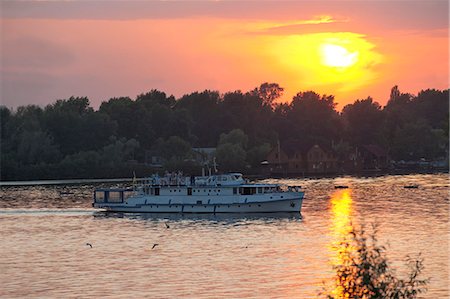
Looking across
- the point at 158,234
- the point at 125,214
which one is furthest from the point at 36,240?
the point at 125,214

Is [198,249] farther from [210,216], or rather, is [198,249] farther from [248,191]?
[248,191]

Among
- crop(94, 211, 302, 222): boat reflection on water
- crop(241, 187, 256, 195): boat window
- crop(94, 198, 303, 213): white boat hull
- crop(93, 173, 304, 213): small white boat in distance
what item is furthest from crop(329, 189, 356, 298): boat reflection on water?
crop(241, 187, 256, 195): boat window

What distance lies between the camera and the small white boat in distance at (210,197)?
323 feet

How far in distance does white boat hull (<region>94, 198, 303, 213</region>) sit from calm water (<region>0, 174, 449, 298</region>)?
4.96ft

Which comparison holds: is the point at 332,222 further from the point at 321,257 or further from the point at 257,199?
the point at 321,257

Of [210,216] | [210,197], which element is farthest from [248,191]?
[210,216]

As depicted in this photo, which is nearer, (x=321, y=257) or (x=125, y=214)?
(x=321, y=257)

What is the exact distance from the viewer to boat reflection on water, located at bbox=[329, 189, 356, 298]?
54069mm

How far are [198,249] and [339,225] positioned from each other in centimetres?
2155

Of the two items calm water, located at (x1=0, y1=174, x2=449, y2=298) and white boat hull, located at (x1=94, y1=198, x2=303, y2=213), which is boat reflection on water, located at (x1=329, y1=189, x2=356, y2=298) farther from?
white boat hull, located at (x1=94, y1=198, x2=303, y2=213)

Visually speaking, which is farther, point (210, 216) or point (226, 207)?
point (226, 207)

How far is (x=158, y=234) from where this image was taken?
8331 cm

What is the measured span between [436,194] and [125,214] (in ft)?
162

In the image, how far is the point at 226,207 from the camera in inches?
3925
